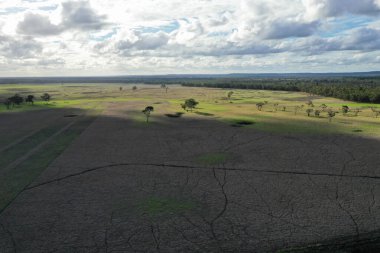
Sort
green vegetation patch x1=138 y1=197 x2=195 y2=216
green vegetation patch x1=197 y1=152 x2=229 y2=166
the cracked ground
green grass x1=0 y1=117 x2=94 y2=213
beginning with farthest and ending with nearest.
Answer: green vegetation patch x1=197 y1=152 x2=229 y2=166, green grass x1=0 y1=117 x2=94 y2=213, green vegetation patch x1=138 y1=197 x2=195 y2=216, the cracked ground

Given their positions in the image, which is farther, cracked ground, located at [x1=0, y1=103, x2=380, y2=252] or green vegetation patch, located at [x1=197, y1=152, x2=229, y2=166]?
green vegetation patch, located at [x1=197, y1=152, x2=229, y2=166]

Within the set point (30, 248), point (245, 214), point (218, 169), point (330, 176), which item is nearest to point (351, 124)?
point (330, 176)

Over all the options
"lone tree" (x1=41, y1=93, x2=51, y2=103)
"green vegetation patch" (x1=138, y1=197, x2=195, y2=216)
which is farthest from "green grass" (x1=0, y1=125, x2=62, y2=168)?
"lone tree" (x1=41, y1=93, x2=51, y2=103)

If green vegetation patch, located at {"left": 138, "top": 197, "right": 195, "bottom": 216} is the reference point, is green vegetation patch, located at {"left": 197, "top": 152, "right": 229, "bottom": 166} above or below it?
above

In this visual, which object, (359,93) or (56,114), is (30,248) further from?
(359,93)

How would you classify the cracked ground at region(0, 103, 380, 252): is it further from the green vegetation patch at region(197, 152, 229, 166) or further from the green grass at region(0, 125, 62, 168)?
the green grass at region(0, 125, 62, 168)

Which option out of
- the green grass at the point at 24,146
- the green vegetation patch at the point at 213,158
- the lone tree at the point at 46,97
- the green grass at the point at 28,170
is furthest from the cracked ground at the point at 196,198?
the lone tree at the point at 46,97
